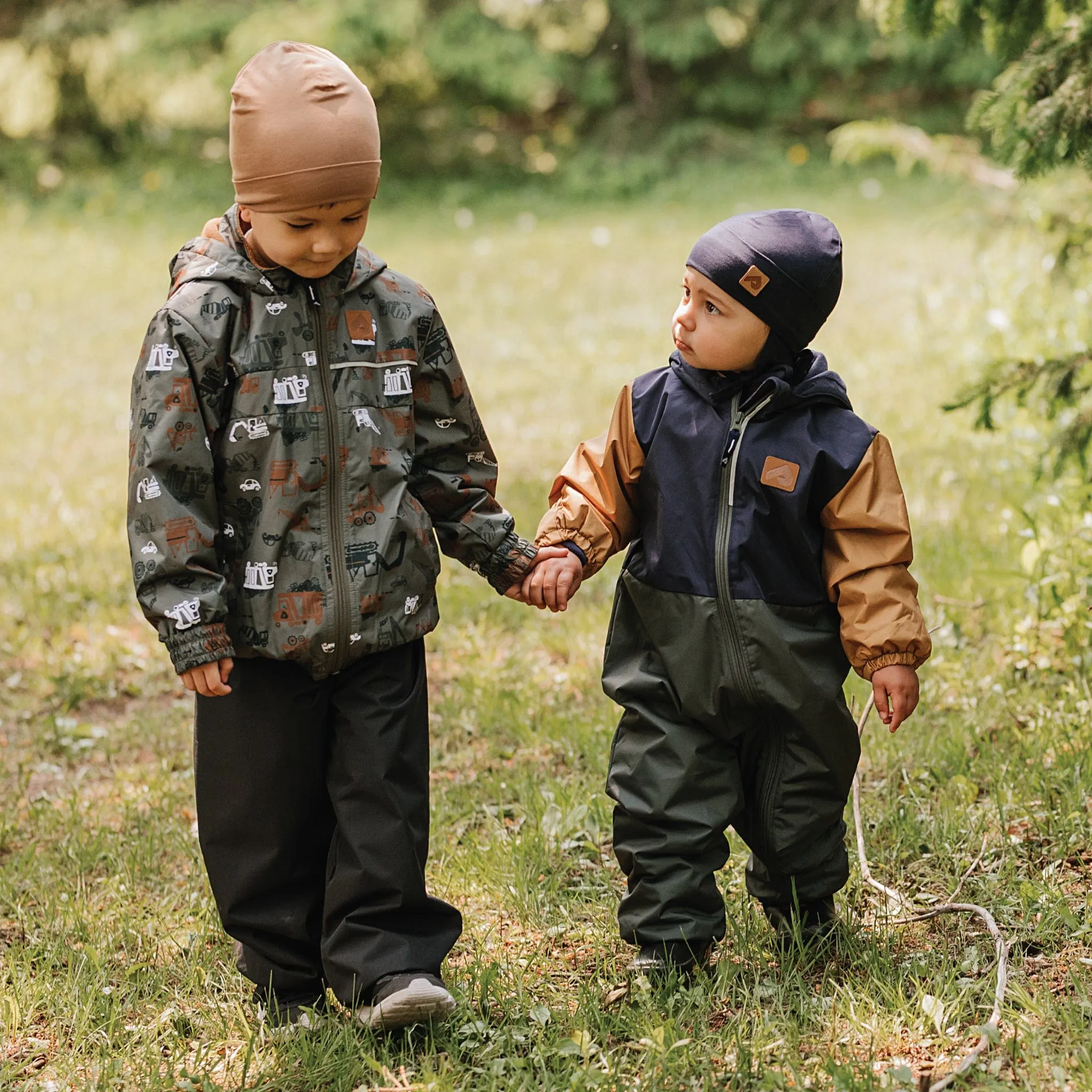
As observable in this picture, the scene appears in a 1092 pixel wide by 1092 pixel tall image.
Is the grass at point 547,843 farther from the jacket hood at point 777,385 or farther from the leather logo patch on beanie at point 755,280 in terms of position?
the leather logo patch on beanie at point 755,280

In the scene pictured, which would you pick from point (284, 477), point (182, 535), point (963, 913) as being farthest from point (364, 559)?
point (963, 913)

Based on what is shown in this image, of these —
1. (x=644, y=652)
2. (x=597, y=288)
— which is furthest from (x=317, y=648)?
(x=597, y=288)

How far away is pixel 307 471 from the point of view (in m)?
2.53

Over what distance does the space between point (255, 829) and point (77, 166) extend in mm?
15614

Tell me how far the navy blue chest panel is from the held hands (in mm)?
157

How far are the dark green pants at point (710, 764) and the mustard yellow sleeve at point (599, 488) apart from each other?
141 mm

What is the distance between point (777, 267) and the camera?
2605mm

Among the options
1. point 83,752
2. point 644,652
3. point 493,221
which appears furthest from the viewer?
point 493,221

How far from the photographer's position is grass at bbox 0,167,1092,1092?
102 inches

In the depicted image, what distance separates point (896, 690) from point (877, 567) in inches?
9.6

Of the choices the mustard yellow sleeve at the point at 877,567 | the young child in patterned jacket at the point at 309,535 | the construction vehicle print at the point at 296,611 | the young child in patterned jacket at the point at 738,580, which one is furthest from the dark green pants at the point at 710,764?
the construction vehicle print at the point at 296,611

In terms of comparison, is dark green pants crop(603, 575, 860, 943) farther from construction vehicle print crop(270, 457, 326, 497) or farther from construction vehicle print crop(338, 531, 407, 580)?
construction vehicle print crop(270, 457, 326, 497)

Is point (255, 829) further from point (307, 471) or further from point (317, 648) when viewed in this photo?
point (307, 471)

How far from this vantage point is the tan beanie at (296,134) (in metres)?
2.39
